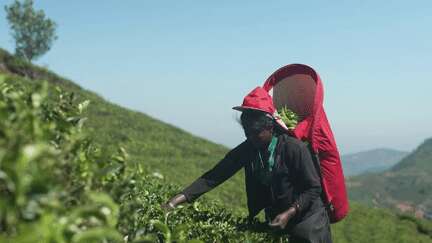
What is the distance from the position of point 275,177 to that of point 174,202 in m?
1.07

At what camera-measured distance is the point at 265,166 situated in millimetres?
5984

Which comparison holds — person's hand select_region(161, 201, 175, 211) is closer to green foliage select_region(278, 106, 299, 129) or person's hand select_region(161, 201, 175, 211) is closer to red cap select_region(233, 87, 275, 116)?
red cap select_region(233, 87, 275, 116)

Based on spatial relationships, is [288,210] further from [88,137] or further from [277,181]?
[88,137]

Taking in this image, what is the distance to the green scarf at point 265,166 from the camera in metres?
5.86

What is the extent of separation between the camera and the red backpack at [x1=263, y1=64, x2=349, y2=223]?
245 inches

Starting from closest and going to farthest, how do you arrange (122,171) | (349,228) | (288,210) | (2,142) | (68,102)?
(2,142)
(122,171)
(68,102)
(288,210)
(349,228)

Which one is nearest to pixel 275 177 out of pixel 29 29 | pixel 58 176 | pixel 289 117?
pixel 289 117

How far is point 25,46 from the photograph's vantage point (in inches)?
2795

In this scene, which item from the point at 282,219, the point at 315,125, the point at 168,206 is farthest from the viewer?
the point at 315,125

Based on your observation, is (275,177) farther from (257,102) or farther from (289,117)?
(289,117)

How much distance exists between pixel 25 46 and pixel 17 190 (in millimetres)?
73255

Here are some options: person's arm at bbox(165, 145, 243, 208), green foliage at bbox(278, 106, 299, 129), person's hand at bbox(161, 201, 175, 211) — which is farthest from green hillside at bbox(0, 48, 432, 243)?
green foliage at bbox(278, 106, 299, 129)

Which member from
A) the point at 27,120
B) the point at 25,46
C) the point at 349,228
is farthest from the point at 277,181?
the point at 25,46

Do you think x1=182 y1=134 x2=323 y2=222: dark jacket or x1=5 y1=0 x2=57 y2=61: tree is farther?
x1=5 y1=0 x2=57 y2=61: tree
